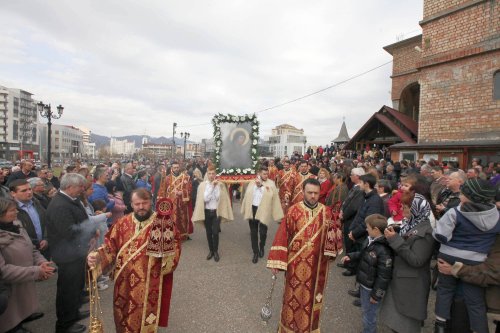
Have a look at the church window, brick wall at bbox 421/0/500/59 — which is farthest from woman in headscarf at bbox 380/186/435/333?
brick wall at bbox 421/0/500/59

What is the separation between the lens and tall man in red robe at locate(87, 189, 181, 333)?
10.3 feet

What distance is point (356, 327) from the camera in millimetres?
4145

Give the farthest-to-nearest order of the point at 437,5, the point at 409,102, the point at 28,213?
→ the point at 409,102 → the point at 437,5 → the point at 28,213

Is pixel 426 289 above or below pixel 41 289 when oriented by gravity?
above

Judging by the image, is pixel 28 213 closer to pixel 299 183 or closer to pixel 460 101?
pixel 299 183

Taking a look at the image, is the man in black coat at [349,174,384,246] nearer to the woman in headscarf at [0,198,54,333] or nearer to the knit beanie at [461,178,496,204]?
the knit beanie at [461,178,496,204]

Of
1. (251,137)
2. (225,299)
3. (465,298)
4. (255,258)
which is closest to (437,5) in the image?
(251,137)

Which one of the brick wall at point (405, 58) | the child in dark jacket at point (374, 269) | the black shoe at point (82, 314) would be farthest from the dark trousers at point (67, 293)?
the brick wall at point (405, 58)

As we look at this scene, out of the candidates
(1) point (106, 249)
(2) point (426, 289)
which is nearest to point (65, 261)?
(1) point (106, 249)

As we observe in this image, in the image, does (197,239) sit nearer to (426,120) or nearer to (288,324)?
(288,324)

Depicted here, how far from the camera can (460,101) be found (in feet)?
41.7

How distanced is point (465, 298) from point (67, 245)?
4558 mm

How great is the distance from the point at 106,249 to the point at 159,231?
2.11 feet

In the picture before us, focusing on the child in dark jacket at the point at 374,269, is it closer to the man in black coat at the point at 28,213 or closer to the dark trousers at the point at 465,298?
the dark trousers at the point at 465,298
